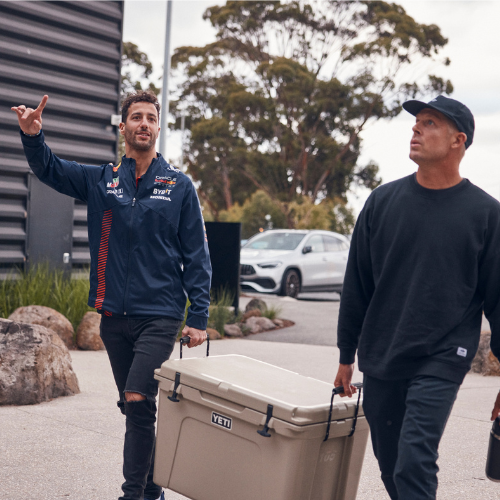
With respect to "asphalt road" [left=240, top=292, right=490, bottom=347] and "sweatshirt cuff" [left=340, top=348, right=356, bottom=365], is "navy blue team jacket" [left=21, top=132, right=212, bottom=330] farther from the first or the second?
"asphalt road" [left=240, top=292, right=490, bottom=347]

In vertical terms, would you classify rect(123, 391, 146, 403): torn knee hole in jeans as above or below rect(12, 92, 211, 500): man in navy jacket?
below

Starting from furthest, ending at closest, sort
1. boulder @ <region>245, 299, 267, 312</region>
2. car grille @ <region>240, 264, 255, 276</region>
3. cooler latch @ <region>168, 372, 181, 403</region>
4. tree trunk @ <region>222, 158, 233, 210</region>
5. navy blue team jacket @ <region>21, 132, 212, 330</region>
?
tree trunk @ <region>222, 158, 233, 210</region> → car grille @ <region>240, 264, 255, 276</region> → boulder @ <region>245, 299, 267, 312</region> → navy blue team jacket @ <region>21, 132, 212, 330</region> → cooler latch @ <region>168, 372, 181, 403</region>

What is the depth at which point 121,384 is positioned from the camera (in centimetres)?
365

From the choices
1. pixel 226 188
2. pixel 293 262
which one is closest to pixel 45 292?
pixel 293 262

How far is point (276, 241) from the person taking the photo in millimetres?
16953

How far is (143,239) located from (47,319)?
15.8 feet

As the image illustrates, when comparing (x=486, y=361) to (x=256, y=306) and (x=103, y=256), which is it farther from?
(x=103, y=256)

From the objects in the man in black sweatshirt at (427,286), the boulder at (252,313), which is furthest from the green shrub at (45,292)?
the man in black sweatshirt at (427,286)

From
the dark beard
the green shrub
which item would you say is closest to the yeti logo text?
the dark beard

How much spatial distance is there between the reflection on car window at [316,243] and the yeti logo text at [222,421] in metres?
13.7

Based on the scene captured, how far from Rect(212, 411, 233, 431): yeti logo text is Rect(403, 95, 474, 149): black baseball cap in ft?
4.58

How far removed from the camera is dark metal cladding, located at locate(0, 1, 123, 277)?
324 inches

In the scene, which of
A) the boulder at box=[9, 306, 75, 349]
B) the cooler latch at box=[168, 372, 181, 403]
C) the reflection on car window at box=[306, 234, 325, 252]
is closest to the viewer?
the cooler latch at box=[168, 372, 181, 403]

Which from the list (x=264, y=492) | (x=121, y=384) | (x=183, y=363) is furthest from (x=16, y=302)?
(x=264, y=492)
